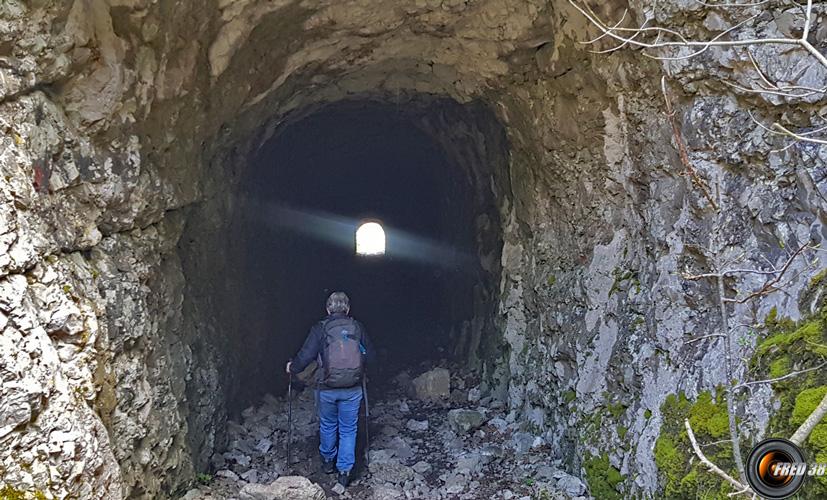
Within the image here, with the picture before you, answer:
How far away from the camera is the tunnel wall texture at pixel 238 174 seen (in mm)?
3150

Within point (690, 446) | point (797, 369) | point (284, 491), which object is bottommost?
point (284, 491)

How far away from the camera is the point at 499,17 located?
5156 millimetres

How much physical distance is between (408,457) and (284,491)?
5.42 ft

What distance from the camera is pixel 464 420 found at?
6.38 meters

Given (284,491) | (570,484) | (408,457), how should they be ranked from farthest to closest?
(408,457)
(570,484)
(284,491)

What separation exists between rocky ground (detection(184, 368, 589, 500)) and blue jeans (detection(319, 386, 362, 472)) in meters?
0.21

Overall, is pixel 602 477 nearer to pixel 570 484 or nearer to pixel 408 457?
pixel 570 484

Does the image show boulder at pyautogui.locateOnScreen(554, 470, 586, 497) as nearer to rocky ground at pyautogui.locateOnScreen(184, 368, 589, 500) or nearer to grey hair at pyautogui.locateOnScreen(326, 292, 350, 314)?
rocky ground at pyautogui.locateOnScreen(184, 368, 589, 500)

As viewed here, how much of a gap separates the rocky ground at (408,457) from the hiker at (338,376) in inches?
9.3

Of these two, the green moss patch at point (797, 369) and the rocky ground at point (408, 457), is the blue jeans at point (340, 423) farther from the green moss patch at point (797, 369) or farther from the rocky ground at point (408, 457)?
the green moss patch at point (797, 369)

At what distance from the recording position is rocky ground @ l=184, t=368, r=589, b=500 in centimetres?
497

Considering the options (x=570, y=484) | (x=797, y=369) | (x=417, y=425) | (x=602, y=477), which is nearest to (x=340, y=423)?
(x=417, y=425)

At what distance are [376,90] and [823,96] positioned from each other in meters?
5.05

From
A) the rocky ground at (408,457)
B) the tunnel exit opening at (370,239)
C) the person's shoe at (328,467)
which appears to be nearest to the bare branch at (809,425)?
the rocky ground at (408,457)
